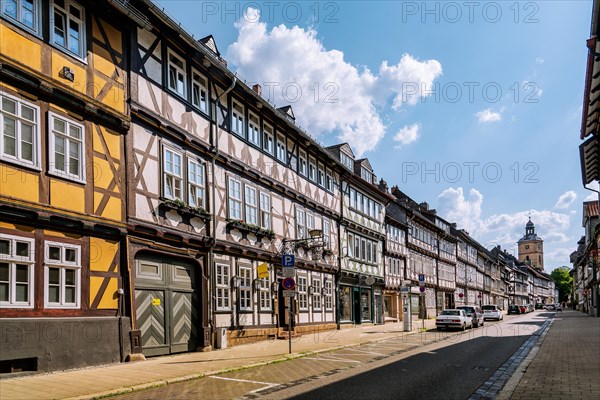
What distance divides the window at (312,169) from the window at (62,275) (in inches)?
676

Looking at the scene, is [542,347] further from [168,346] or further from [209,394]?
[209,394]

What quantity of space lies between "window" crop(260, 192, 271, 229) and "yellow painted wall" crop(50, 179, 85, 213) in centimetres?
1053

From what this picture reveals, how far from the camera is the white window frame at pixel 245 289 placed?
21531 mm

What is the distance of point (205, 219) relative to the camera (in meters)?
19.4

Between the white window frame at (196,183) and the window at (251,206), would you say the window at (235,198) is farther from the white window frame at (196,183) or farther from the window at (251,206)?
the white window frame at (196,183)

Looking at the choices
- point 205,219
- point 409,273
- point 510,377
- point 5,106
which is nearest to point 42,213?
point 5,106

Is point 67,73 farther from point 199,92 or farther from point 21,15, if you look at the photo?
point 199,92

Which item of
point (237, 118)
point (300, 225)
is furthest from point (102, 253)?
point (300, 225)

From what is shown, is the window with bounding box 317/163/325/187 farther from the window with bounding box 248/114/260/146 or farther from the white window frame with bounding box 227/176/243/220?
the white window frame with bounding box 227/176/243/220

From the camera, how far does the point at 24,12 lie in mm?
12695

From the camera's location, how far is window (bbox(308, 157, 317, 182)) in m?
29.6

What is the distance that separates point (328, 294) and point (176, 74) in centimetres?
1641

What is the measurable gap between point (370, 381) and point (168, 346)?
7466mm

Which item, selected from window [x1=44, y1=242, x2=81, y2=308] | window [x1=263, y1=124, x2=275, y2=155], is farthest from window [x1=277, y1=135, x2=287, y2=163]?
window [x1=44, y1=242, x2=81, y2=308]
